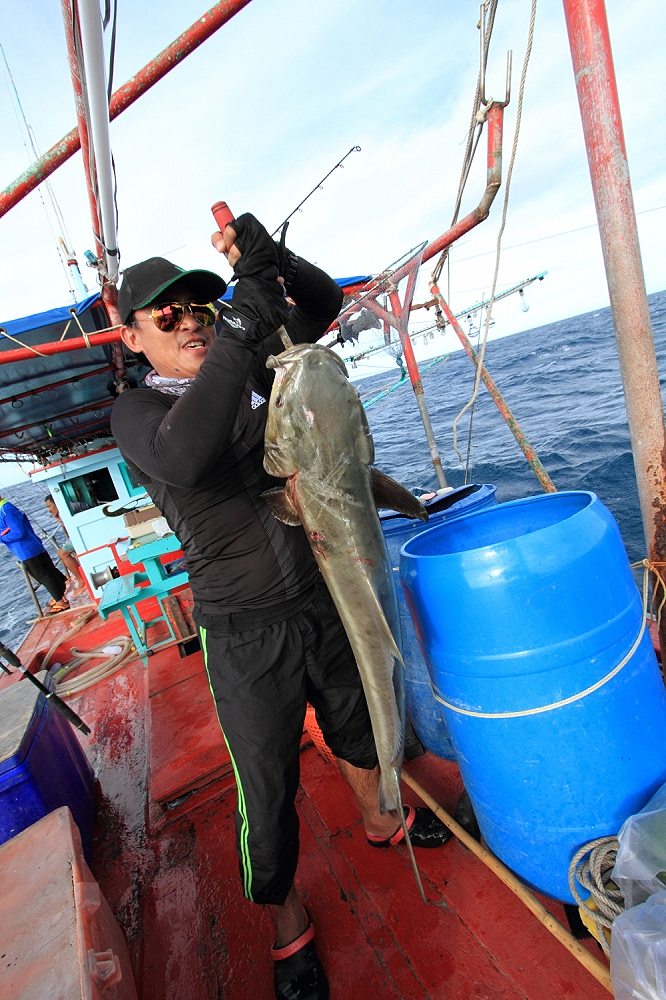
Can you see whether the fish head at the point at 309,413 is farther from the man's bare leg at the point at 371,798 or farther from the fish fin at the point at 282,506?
the man's bare leg at the point at 371,798

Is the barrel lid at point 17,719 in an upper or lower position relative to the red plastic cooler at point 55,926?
upper

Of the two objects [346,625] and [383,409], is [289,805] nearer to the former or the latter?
[346,625]

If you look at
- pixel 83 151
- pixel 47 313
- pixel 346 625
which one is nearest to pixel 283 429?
pixel 346 625

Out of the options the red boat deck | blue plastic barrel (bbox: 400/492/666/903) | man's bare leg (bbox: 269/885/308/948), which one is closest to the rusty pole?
blue plastic barrel (bbox: 400/492/666/903)

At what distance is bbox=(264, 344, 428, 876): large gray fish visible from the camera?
1678 millimetres

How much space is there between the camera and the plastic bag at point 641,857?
1532 millimetres

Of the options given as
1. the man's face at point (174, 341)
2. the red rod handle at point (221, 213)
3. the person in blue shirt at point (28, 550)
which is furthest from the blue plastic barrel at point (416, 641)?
the person in blue shirt at point (28, 550)

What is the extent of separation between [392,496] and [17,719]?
2.87 meters

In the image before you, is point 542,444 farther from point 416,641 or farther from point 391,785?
point 391,785

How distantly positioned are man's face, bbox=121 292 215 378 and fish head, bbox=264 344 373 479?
1.84 ft

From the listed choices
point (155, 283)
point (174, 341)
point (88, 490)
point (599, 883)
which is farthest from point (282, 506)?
point (88, 490)

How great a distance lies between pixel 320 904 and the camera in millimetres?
2342

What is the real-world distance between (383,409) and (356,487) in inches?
1627

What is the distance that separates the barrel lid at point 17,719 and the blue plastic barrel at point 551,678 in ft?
7.88
